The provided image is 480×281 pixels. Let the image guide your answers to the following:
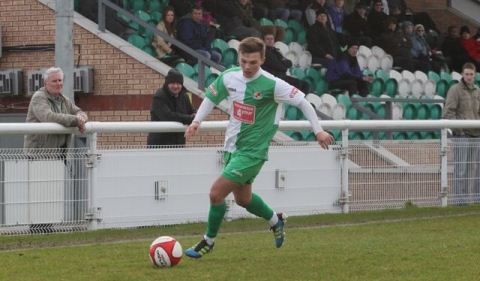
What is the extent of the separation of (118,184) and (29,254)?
273 centimetres

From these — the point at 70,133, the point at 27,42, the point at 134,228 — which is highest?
the point at 27,42

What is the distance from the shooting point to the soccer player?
36.0ft

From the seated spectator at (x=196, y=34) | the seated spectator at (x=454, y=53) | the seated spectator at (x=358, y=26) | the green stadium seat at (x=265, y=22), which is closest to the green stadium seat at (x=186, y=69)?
the seated spectator at (x=196, y=34)

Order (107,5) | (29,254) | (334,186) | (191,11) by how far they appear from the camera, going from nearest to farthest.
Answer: (29,254) → (334,186) → (107,5) → (191,11)

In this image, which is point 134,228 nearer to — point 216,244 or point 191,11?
point 216,244

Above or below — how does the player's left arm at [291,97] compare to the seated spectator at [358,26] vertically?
below

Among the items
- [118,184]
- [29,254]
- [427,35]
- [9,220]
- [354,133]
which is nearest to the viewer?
[29,254]

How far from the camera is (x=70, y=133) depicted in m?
13.8

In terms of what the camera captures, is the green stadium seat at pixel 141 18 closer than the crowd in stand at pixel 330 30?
Yes

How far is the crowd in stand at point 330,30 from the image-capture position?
21703 millimetres

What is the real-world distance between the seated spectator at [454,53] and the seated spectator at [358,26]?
91.7 inches

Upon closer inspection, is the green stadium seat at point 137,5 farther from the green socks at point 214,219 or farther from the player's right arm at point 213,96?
the green socks at point 214,219

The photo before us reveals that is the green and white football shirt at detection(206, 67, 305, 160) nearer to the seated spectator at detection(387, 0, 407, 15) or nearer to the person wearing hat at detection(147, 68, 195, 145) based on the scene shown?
the person wearing hat at detection(147, 68, 195, 145)

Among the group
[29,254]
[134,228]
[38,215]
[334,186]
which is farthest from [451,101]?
[29,254]
